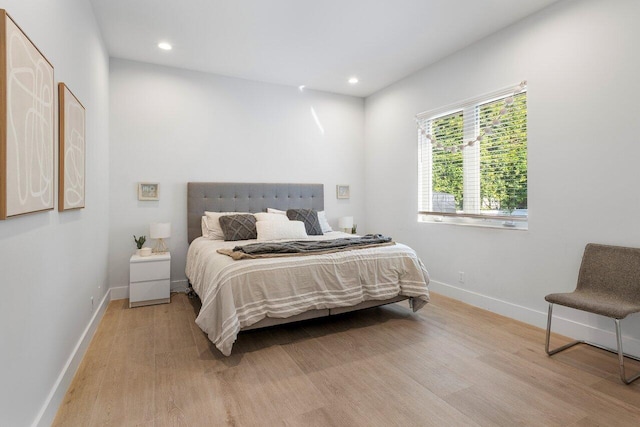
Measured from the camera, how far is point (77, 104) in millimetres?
2367

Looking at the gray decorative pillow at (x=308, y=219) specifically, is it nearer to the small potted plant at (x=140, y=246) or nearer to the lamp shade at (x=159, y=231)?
the lamp shade at (x=159, y=231)

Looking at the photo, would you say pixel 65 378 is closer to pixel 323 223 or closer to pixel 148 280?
pixel 148 280

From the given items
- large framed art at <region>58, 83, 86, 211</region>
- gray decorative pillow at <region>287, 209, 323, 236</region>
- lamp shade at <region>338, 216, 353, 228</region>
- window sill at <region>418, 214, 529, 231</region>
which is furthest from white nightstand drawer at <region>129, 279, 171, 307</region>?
window sill at <region>418, 214, 529, 231</region>

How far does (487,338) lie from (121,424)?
2630 millimetres

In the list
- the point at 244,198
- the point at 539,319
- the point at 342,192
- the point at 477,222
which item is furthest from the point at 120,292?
the point at 539,319

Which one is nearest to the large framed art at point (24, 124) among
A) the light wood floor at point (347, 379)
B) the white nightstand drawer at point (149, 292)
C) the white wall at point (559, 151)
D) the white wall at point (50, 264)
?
the white wall at point (50, 264)

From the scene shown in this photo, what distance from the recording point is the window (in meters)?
3.31

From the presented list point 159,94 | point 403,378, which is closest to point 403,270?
point 403,378

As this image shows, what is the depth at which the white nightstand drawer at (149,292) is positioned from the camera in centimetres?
365

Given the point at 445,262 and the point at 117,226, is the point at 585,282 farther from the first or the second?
the point at 117,226

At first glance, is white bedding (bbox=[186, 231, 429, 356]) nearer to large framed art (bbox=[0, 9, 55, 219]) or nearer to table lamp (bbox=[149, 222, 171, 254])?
table lamp (bbox=[149, 222, 171, 254])

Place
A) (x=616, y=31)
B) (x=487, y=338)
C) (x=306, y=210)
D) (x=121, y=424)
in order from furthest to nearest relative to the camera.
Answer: (x=306, y=210) → (x=487, y=338) → (x=616, y=31) → (x=121, y=424)

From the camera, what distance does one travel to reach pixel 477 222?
147 inches

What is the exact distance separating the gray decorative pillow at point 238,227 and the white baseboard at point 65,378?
4.78 feet
